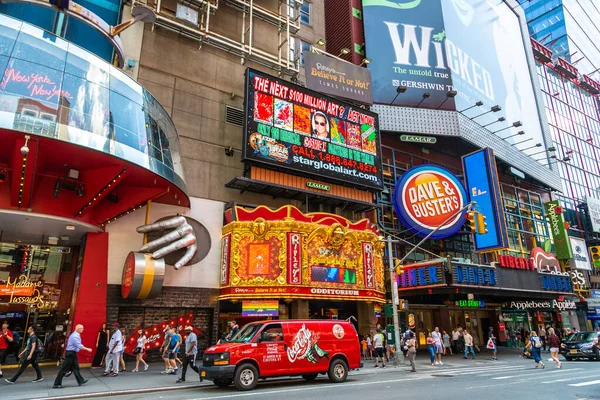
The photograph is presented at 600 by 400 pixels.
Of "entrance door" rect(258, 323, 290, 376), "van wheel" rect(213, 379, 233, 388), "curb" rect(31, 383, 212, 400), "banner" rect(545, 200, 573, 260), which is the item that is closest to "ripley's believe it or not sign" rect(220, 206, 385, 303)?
"entrance door" rect(258, 323, 290, 376)

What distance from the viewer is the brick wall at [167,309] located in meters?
20.0

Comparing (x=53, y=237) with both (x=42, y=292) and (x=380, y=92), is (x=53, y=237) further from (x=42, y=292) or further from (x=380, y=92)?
(x=380, y=92)

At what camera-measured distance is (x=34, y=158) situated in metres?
14.5

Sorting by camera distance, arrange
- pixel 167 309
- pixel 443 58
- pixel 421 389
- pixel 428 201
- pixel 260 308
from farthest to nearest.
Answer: pixel 443 58 < pixel 428 201 < pixel 260 308 < pixel 167 309 < pixel 421 389

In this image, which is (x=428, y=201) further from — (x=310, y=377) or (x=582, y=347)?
(x=310, y=377)

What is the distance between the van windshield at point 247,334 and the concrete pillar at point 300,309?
1070 centimetres

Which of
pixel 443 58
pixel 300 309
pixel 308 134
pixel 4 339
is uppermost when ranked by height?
pixel 443 58

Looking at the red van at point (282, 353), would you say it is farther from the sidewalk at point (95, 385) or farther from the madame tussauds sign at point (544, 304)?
the madame tussauds sign at point (544, 304)

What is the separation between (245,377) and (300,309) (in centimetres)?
1210

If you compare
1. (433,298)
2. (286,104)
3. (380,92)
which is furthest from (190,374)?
(380,92)

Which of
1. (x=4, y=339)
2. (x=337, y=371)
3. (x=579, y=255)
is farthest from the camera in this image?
(x=579, y=255)

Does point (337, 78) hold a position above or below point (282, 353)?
above

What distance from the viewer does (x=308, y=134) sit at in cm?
2720

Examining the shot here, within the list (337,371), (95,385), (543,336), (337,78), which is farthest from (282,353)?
(543,336)
